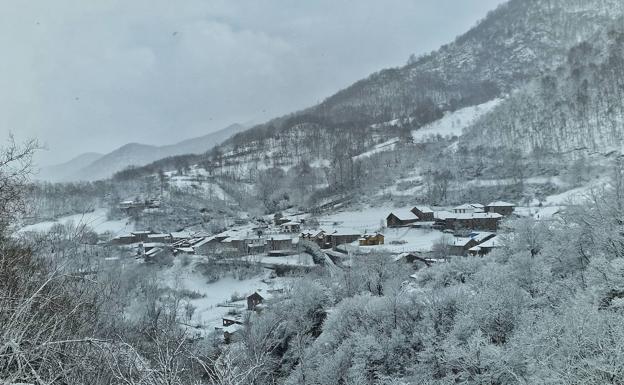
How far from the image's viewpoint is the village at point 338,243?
34750 millimetres

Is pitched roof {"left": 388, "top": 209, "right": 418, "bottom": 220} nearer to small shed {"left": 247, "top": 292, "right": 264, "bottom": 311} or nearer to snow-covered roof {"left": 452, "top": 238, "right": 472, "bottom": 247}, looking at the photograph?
snow-covered roof {"left": 452, "top": 238, "right": 472, "bottom": 247}

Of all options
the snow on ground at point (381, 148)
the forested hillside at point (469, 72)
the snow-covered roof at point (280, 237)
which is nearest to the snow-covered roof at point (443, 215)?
the snow-covered roof at point (280, 237)

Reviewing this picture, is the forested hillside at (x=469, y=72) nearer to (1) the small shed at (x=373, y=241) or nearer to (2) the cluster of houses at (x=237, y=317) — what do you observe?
(1) the small shed at (x=373, y=241)

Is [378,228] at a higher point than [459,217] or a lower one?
lower

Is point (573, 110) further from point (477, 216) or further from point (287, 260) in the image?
point (287, 260)

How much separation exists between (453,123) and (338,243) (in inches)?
2833

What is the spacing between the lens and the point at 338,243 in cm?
4375

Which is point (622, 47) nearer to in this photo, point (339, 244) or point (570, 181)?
point (570, 181)

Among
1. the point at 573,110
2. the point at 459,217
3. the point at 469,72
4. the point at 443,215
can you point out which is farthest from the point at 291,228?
the point at 469,72

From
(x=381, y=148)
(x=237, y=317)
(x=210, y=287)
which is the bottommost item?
(x=210, y=287)

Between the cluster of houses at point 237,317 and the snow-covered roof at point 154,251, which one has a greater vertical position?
the snow-covered roof at point 154,251

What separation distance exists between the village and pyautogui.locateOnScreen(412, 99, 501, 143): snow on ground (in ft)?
163

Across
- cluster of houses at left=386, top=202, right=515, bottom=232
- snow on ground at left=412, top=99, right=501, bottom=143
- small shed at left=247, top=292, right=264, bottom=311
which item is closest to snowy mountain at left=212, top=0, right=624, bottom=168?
snow on ground at left=412, top=99, right=501, bottom=143

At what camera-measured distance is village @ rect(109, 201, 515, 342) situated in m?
34.8
